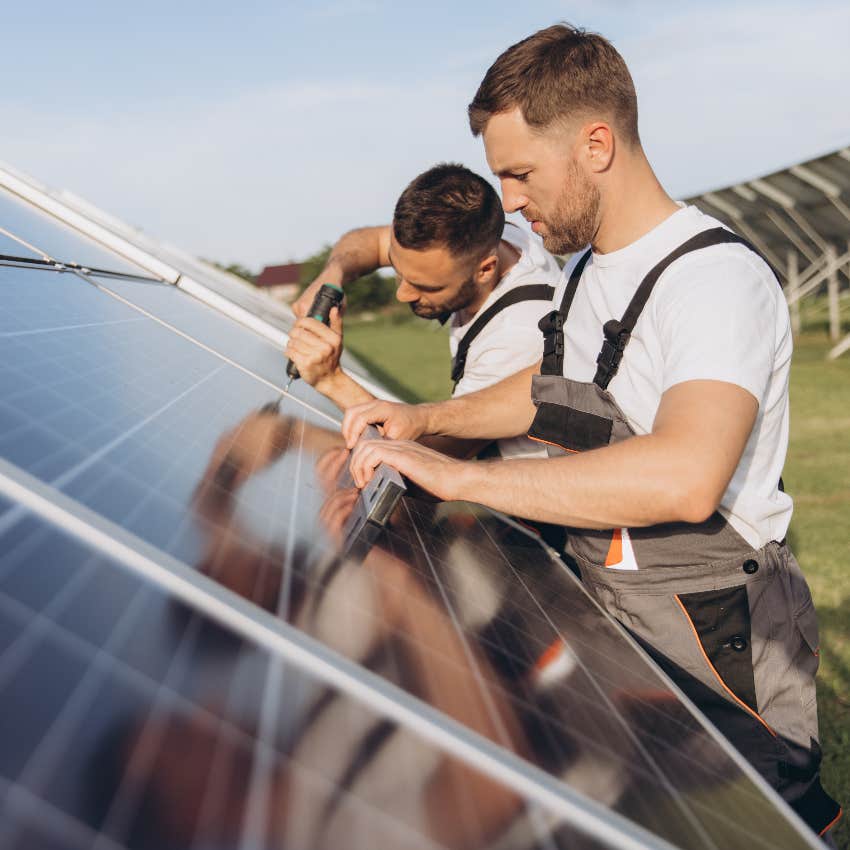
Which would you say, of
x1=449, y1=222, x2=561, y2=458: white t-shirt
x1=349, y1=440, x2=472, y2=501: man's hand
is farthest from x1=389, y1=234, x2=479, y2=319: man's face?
x1=349, y1=440, x2=472, y2=501: man's hand

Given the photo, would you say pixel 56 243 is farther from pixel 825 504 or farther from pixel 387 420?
pixel 825 504

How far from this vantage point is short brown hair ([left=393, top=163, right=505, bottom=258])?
11.6 feet

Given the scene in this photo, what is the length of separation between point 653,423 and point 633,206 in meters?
0.64

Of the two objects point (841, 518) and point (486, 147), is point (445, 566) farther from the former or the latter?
point (841, 518)

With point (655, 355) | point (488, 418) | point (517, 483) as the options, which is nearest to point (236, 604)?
point (517, 483)

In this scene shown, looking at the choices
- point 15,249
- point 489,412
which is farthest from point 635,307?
point 15,249

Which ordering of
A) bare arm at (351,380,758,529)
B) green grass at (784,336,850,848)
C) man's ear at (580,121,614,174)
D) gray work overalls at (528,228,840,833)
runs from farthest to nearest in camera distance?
green grass at (784,336,850,848) < man's ear at (580,121,614,174) < gray work overalls at (528,228,840,833) < bare arm at (351,380,758,529)

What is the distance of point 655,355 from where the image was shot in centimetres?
197

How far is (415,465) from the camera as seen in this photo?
1942mm

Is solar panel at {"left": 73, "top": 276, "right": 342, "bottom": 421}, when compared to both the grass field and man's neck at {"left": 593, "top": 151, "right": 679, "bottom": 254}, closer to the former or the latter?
man's neck at {"left": 593, "top": 151, "right": 679, "bottom": 254}

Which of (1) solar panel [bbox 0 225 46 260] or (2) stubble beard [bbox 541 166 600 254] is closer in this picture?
(2) stubble beard [bbox 541 166 600 254]

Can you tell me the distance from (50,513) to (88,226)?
5624 millimetres

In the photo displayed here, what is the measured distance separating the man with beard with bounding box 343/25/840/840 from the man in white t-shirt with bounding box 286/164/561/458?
92cm

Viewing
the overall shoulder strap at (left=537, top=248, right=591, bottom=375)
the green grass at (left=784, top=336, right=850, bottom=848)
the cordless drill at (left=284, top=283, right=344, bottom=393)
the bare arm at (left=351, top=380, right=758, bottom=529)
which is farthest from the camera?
the green grass at (left=784, top=336, right=850, bottom=848)
